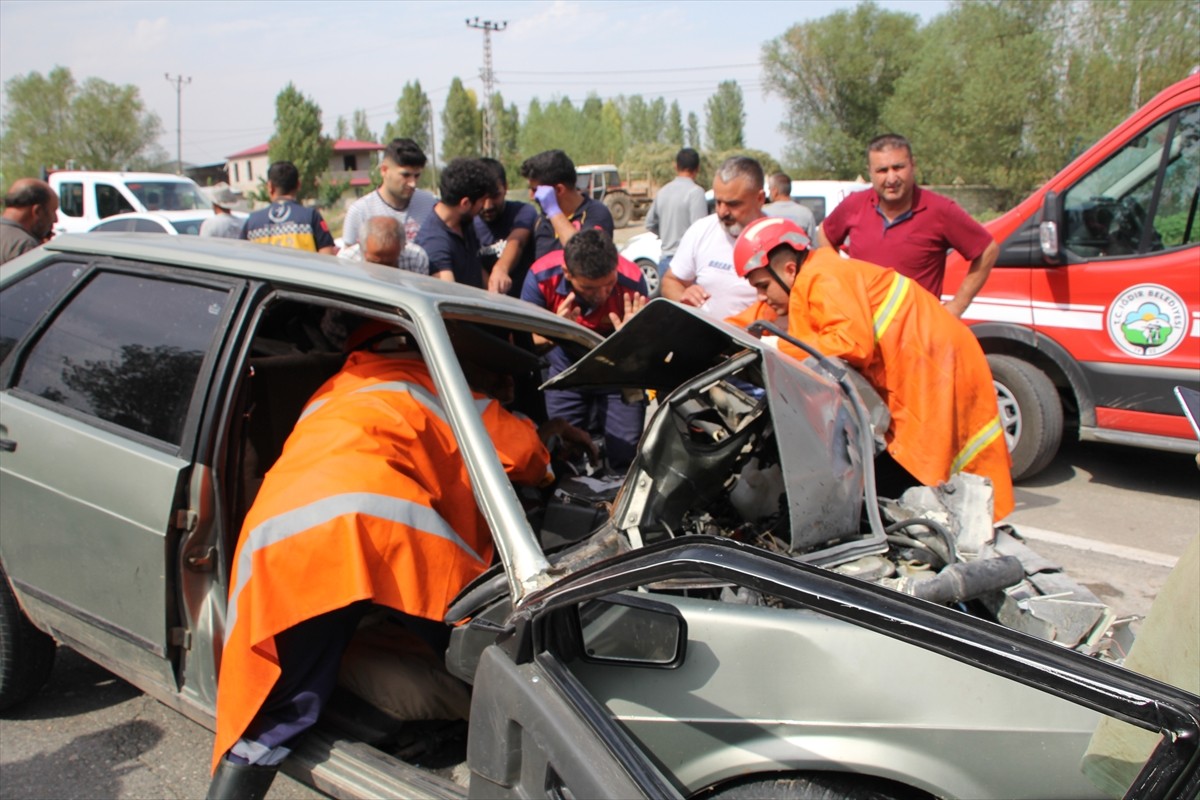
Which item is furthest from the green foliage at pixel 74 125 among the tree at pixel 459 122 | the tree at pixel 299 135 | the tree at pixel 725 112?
the tree at pixel 725 112

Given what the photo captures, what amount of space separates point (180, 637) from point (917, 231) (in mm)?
3877

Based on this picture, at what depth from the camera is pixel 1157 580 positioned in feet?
13.5

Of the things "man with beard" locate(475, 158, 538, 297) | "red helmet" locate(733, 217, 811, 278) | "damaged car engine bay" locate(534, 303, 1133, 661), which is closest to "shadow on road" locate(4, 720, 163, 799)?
"damaged car engine bay" locate(534, 303, 1133, 661)

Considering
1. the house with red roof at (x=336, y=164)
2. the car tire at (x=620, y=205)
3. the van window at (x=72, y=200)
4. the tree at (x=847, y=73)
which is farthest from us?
the house with red roof at (x=336, y=164)

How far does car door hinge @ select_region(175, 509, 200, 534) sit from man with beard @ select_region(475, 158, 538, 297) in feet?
9.86

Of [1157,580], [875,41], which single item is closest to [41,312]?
[1157,580]

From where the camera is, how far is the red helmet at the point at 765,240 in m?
3.49

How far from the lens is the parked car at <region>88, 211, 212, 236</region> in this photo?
12.9 m

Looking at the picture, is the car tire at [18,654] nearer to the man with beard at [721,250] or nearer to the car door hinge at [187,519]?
the car door hinge at [187,519]

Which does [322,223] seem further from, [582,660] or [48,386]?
[582,660]

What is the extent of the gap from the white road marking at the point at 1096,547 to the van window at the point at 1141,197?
1610 mm

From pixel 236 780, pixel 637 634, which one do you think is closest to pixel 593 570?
pixel 637 634

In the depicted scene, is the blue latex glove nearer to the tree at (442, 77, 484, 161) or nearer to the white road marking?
the white road marking

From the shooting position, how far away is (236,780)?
2104mm
